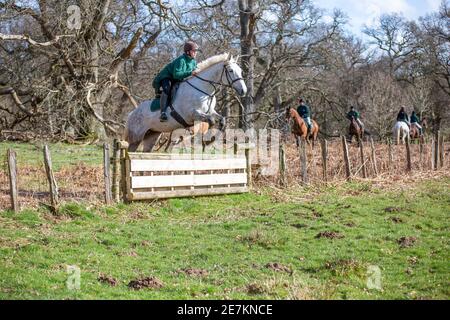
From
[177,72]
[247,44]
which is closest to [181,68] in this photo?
[177,72]

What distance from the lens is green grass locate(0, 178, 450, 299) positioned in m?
7.24

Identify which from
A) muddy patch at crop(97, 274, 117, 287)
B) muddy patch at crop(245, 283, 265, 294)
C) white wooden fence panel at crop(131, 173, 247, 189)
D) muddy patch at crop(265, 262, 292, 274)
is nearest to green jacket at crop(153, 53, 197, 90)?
white wooden fence panel at crop(131, 173, 247, 189)

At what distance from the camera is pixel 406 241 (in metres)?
10.4

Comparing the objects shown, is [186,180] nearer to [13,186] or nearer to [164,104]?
[164,104]

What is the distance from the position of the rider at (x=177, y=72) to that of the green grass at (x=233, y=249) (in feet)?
8.86

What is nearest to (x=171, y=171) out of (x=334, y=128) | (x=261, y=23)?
(x=261, y=23)

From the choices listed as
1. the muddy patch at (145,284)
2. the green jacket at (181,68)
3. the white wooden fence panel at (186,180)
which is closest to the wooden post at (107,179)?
the white wooden fence panel at (186,180)

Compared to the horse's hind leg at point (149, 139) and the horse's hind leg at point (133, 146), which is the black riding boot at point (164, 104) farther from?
the horse's hind leg at point (133, 146)

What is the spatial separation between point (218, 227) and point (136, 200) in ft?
8.76

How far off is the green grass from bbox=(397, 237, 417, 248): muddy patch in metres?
0.10

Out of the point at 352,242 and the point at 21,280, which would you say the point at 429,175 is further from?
the point at 21,280

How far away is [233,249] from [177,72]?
6306 mm

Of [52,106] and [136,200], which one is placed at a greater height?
[52,106]

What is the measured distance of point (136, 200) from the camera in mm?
13398
